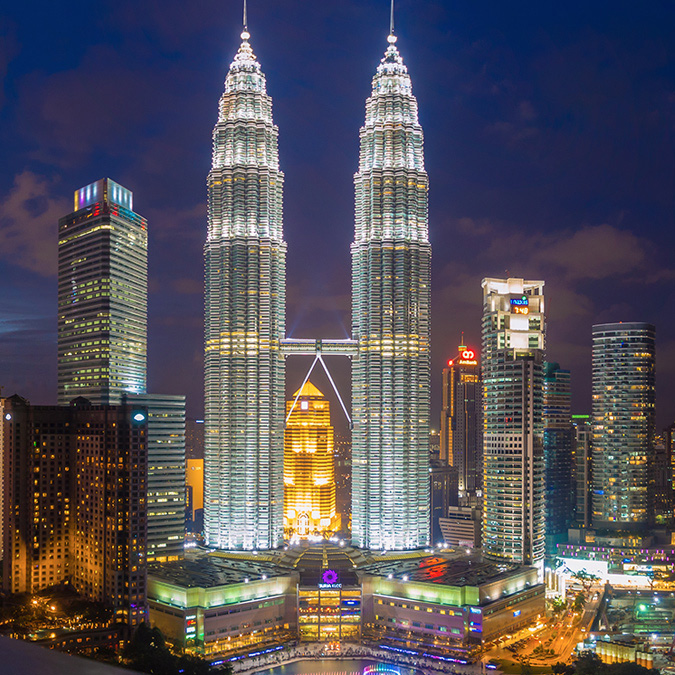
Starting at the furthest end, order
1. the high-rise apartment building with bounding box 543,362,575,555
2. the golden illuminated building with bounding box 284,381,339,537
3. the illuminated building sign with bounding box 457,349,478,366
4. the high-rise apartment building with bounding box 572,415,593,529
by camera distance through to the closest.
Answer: the illuminated building sign with bounding box 457,349,478,366
the high-rise apartment building with bounding box 572,415,593,529
the high-rise apartment building with bounding box 543,362,575,555
the golden illuminated building with bounding box 284,381,339,537

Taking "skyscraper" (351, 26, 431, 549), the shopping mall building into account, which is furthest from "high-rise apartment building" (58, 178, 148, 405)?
"skyscraper" (351, 26, 431, 549)

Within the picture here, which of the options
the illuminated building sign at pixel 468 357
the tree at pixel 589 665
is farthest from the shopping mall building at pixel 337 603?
the illuminated building sign at pixel 468 357

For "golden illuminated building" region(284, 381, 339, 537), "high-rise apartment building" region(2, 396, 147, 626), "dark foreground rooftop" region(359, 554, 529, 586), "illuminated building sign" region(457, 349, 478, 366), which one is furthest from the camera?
"illuminated building sign" region(457, 349, 478, 366)

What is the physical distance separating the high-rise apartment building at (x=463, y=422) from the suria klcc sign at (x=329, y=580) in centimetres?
6087

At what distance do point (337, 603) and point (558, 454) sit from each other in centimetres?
4728

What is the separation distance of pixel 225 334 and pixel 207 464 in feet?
39.7

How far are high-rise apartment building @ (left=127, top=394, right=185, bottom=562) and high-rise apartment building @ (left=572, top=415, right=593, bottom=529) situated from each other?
51.2m

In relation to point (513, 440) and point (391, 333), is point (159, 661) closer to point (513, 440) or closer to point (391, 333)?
point (513, 440)

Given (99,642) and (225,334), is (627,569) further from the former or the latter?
(99,642)

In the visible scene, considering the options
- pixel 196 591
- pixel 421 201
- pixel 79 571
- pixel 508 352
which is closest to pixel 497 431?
pixel 508 352

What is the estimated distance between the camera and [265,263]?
243 ft

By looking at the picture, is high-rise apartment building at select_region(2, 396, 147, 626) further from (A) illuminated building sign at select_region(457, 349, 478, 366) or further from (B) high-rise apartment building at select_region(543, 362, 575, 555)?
(A) illuminated building sign at select_region(457, 349, 478, 366)

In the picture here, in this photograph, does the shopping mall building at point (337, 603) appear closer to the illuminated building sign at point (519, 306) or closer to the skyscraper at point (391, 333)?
the skyscraper at point (391, 333)

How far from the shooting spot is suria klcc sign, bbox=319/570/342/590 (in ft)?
193
